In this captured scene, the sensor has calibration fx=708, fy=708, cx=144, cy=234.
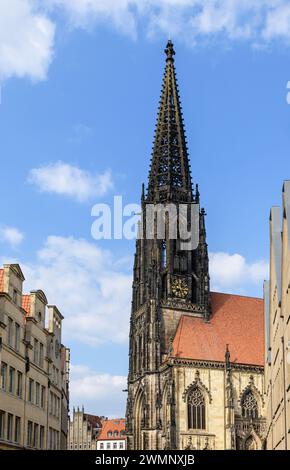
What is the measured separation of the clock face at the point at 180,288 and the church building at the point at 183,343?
0.34ft

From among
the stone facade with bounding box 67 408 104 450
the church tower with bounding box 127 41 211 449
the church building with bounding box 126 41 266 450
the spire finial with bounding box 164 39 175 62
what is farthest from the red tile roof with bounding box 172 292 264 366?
the stone facade with bounding box 67 408 104 450

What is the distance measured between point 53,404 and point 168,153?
43.7 meters

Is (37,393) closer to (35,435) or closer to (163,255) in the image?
(35,435)

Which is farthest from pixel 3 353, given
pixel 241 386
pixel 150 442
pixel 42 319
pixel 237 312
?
pixel 237 312

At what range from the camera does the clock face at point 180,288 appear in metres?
73.1

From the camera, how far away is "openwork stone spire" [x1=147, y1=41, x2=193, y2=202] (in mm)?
77750

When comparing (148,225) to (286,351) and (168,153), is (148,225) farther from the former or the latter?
(286,351)

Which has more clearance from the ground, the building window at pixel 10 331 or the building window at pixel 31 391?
the building window at pixel 10 331

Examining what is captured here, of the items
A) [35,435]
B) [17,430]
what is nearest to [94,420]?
[35,435]

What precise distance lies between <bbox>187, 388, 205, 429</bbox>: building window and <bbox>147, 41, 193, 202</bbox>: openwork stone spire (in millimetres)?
21167

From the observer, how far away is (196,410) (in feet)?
219

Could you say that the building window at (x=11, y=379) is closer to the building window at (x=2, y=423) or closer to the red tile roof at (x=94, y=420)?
the building window at (x=2, y=423)

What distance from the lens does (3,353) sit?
29.1 meters

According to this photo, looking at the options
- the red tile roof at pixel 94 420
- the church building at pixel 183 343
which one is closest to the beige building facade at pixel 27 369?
the church building at pixel 183 343
